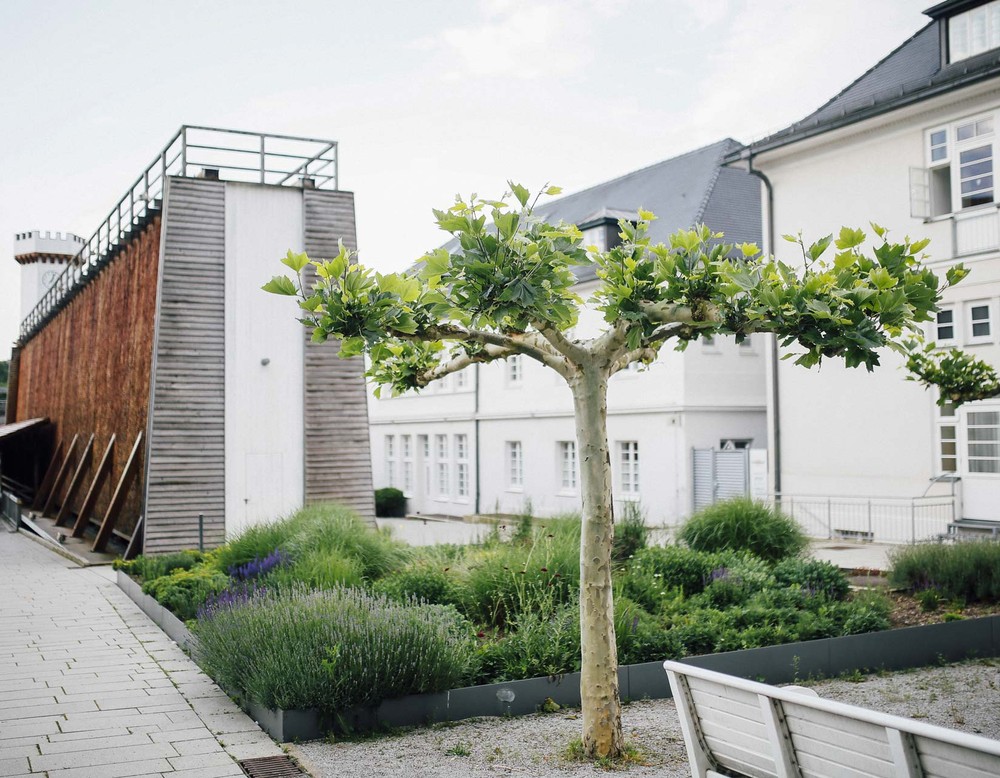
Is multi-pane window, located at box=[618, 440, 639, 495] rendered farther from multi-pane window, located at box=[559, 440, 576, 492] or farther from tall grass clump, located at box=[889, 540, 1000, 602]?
tall grass clump, located at box=[889, 540, 1000, 602]

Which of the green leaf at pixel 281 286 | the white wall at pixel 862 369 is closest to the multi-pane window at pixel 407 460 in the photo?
the white wall at pixel 862 369

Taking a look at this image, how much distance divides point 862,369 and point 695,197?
8.23 metres

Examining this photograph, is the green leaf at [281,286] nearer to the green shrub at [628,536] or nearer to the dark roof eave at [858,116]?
the green shrub at [628,536]

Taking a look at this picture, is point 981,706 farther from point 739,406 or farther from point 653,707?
point 739,406

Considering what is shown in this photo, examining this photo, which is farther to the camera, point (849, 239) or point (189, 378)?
point (189, 378)


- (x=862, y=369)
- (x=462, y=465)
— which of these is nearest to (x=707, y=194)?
(x=862, y=369)

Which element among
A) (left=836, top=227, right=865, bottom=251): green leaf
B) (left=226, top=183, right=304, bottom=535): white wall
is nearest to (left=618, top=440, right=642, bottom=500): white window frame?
(left=226, top=183, right=304, bottom=535): white wall

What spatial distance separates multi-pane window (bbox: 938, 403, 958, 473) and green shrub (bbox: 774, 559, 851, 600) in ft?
29.3

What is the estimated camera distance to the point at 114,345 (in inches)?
813

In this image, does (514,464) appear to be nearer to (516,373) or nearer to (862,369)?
(516,373)

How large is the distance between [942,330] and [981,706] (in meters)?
12.7

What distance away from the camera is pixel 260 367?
17.7 m

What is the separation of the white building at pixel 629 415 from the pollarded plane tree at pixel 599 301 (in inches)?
567

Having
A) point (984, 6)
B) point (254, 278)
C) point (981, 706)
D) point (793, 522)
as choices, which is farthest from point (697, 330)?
point (984, 6)
